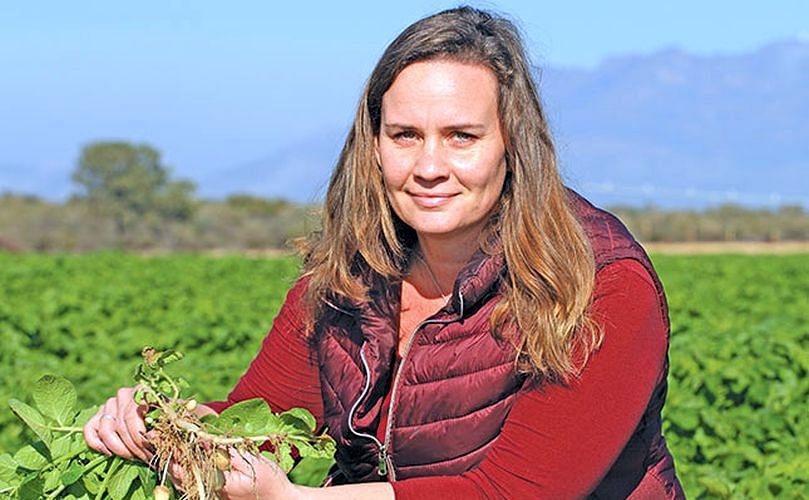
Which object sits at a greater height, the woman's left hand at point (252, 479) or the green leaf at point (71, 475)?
the woman's left hand at point (252, 479)

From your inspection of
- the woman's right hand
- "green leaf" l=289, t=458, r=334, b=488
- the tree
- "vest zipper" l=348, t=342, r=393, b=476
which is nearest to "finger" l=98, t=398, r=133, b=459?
the woman's right hand

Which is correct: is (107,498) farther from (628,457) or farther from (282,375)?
(628,457)

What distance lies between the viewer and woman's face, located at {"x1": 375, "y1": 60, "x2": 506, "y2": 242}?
2.56 meters

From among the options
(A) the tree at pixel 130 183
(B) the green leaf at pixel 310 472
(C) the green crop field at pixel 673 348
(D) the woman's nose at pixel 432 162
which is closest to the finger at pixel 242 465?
(D) the woman's nose at pixel 432 162

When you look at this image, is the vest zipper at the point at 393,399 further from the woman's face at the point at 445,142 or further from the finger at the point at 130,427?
the finger at the point at 130,427

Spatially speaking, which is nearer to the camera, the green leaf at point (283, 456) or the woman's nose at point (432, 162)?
the green leaf at point (283, 456)

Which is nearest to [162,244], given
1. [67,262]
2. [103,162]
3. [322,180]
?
[103,162]

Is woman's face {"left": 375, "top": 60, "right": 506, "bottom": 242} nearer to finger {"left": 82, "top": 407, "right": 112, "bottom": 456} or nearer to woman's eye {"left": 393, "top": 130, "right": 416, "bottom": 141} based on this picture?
woman's eye {"left": 393, "top": 130, "right": 416, "bottom": 141}

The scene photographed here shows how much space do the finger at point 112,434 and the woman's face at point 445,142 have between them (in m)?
0.75

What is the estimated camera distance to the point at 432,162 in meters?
2.58

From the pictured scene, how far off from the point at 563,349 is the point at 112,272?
18.3 meters

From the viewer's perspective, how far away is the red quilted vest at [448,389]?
8.39 ft

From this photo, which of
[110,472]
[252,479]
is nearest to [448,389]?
[252,479]

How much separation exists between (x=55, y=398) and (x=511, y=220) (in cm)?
102
